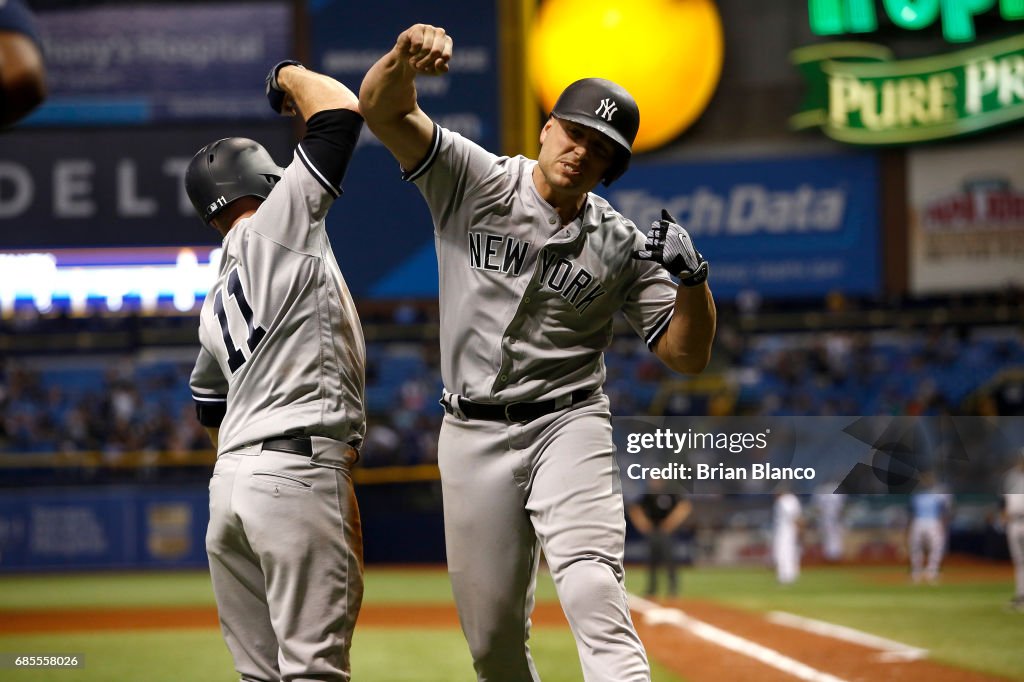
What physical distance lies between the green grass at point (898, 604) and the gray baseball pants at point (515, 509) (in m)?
4.35

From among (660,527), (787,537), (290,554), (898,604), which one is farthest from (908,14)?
(290,554)

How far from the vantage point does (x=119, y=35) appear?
21.4 metres

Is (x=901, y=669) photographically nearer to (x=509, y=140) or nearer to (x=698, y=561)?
(x=698, y=561)

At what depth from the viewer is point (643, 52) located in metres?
20.7

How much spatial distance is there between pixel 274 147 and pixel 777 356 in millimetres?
9874

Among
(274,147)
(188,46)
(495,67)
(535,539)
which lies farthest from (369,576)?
(535,539)

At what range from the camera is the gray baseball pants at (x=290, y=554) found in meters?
3.03

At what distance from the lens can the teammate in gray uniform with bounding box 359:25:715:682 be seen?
3486 mm

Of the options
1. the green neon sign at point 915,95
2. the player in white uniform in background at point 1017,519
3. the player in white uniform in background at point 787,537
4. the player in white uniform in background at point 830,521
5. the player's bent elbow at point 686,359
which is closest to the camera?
the player's bent elbow at point 686,359

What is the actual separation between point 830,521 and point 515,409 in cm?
1500

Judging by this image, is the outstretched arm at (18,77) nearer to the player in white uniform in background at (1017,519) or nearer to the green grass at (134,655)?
the green grass at (134,655)

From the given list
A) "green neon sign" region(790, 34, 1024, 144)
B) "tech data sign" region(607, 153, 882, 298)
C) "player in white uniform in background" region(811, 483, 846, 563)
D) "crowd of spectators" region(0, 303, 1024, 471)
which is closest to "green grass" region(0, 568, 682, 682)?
"player in white uniform in background" region(811, 483, 846, 563)

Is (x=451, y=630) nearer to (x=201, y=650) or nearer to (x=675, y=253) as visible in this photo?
(x=201, y=650)

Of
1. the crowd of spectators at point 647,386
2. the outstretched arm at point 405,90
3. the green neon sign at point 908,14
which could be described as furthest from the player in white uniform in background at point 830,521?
the outstretched arm at point 405,90
